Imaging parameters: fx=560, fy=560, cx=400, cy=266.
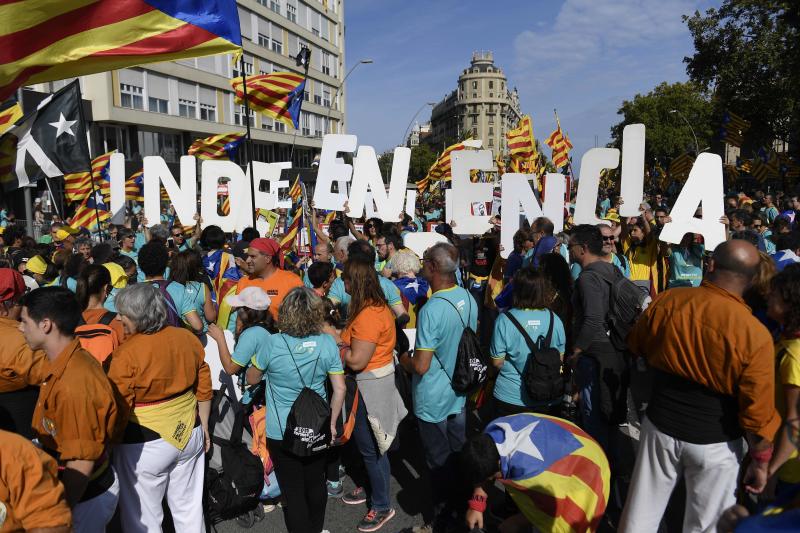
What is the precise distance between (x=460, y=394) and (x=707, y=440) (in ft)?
5.03

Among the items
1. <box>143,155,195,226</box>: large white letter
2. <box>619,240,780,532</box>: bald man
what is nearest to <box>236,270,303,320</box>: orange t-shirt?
<box>619,240,780,532</box>: bald man

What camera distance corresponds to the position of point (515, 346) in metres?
3.76

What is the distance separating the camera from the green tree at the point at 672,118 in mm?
55969

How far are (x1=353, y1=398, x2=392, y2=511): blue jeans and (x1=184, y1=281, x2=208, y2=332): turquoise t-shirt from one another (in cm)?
188

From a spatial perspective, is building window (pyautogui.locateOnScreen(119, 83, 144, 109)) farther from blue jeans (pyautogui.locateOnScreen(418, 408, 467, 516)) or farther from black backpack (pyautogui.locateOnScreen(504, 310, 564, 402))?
black backpack (pyautogui.locateOnScreen(504, 310, 564, 402))

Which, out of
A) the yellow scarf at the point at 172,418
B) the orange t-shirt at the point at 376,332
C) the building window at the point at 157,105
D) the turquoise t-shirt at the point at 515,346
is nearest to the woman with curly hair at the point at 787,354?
the turquoise t-shirt at the point at 515,346

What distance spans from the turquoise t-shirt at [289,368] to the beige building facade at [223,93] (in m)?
20.7

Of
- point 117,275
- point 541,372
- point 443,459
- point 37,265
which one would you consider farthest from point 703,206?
point 37,265

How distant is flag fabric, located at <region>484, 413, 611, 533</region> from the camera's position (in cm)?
258

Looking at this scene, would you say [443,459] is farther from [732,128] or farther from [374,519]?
[732,128]

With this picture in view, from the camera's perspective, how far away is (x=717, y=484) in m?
2.84

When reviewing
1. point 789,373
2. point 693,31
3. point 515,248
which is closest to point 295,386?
point 789,373

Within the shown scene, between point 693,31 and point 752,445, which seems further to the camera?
point 693,31

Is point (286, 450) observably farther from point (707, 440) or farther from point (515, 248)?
point (515, 248)
